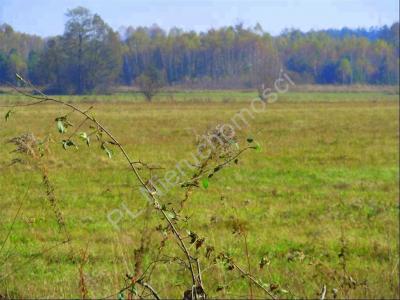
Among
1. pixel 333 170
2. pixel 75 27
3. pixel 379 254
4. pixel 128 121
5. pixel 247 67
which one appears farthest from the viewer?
pixel 247 67

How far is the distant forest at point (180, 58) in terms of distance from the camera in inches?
112

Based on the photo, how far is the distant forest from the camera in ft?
9.34

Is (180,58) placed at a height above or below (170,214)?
above

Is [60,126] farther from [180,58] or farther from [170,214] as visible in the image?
[180,58]

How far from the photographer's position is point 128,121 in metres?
26.2

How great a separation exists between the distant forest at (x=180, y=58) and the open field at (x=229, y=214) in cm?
21

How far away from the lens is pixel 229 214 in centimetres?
786

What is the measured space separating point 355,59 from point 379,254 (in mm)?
52733

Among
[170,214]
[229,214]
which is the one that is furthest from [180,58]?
[170,214]

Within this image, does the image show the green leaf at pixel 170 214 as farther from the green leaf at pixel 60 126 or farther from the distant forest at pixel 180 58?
the distant forest at pixel 180 58

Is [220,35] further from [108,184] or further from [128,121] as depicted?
[108,184]

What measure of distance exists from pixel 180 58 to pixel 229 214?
5.97 meters

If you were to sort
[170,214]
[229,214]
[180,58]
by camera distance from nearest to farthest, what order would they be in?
[170,214], [229,214], [180,58]

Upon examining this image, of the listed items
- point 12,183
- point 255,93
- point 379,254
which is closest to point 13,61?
point 12,183
